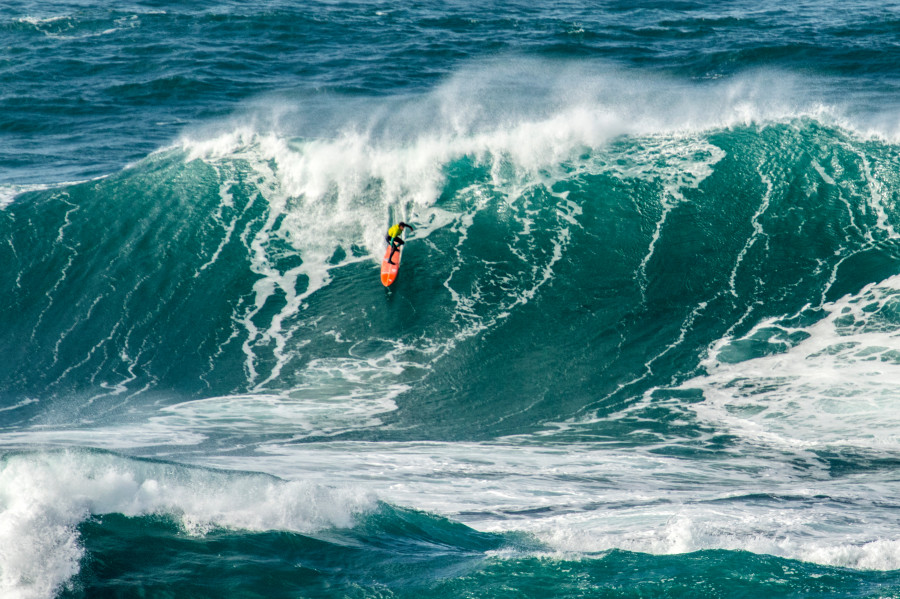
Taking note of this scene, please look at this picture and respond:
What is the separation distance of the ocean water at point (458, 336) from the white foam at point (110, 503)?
0.03m

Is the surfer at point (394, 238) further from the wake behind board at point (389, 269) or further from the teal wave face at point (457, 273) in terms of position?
the teal wave face at point (457, 273)

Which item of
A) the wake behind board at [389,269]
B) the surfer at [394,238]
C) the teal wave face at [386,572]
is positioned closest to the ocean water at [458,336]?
the teal wave face at [386,572]

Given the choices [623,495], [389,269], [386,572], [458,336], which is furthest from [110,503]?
[389,269]

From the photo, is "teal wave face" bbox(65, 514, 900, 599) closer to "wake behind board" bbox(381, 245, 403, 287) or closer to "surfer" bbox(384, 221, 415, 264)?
"wake behind board" bbox(381, 245, 403, 287)

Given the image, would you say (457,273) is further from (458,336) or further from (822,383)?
(822,383)

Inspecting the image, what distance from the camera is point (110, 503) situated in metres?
8.46

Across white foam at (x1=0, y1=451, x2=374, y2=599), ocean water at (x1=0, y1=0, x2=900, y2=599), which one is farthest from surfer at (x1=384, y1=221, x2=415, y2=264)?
white foam at (x1=0, y1=451, x2=374, y2=599)

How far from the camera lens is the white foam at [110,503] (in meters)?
7.40

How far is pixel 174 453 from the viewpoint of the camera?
12.3 metres

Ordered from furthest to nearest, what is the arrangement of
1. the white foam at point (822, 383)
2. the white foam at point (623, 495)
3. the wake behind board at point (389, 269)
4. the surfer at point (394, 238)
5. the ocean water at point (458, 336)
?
the surfer at point (394, 238), the wake behind board at point (389, 269), the white foam at point (822, 383), the white foam at point (623, 495), the ocean water at point (458, 336)

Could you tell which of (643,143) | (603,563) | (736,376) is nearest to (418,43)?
(643,143)

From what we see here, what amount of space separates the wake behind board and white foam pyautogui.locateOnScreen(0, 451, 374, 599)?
863cm

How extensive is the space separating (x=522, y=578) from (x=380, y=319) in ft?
30.6

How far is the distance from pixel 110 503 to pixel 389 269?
33.0 feet
